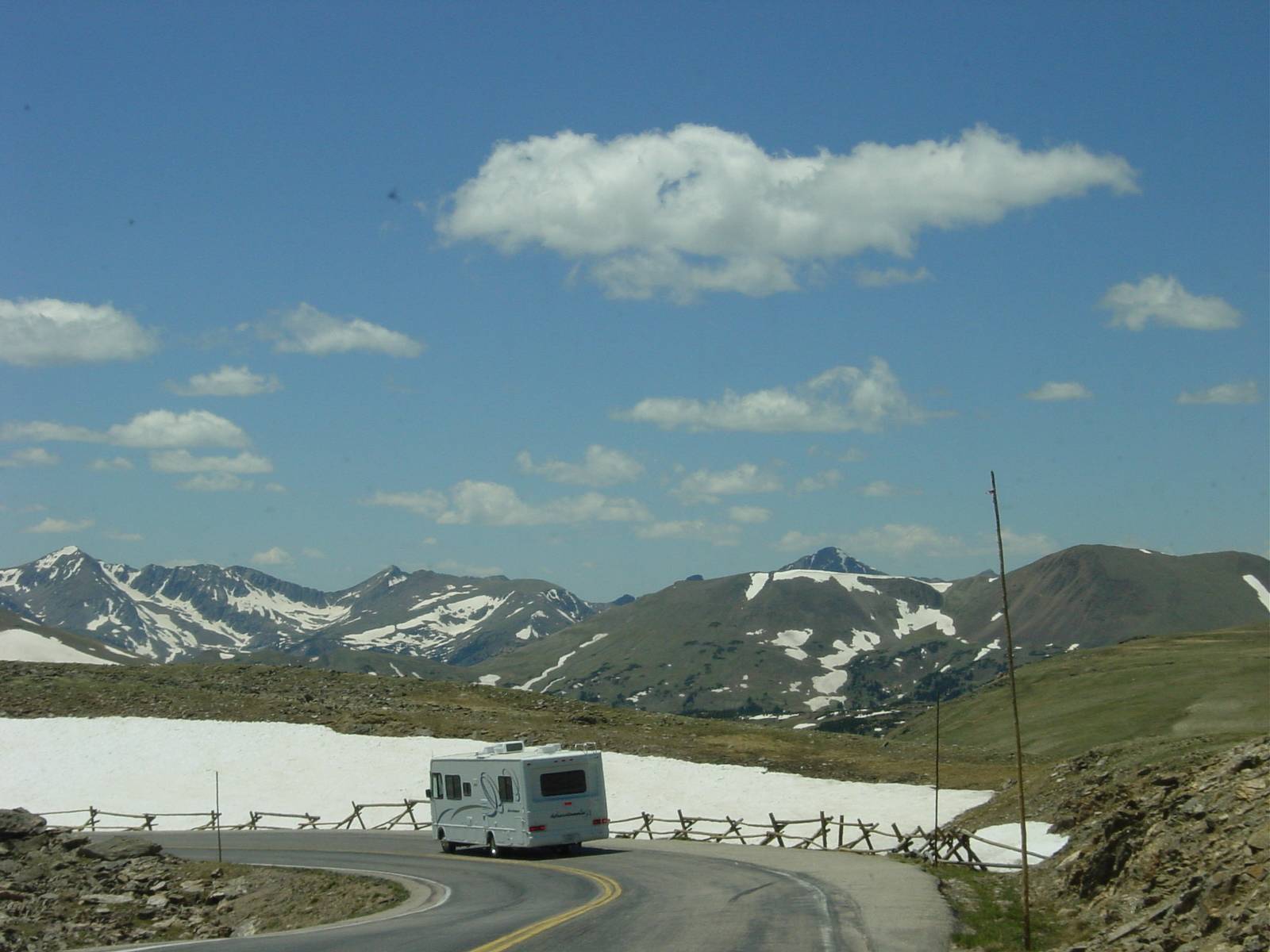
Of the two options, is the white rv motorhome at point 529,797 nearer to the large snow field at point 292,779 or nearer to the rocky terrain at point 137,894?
the rocky terrain at point 137,894

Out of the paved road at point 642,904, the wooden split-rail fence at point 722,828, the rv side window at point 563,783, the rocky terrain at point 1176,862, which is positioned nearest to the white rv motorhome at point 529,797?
the rv side window at point 563,783

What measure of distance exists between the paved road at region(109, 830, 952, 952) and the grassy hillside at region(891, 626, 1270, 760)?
70.3 feet

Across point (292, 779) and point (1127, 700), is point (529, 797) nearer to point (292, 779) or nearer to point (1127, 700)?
point (292, 779)

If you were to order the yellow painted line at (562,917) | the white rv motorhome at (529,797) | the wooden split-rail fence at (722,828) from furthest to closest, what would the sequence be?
the white rv motorhome at (529,797)
the wooden split-rail fence at (722,828)
the yellow painted line at (562,917)

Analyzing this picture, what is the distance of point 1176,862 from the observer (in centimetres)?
2506

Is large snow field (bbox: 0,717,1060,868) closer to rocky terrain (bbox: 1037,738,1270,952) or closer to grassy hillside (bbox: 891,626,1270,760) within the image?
grassy hillside (bbox: 891,626,1270,760)

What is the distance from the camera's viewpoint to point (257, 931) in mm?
35844

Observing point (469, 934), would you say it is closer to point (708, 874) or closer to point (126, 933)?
point (708, 874)

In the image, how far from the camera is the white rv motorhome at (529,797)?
135 ft

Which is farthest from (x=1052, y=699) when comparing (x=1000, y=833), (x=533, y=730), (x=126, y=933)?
(x=126, y=933)

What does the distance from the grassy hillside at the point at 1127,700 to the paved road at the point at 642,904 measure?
21424 mm

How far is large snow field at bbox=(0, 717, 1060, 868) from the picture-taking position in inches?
2311

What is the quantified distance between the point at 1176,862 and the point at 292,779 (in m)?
51.6

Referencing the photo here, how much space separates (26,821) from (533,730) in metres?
37.6
